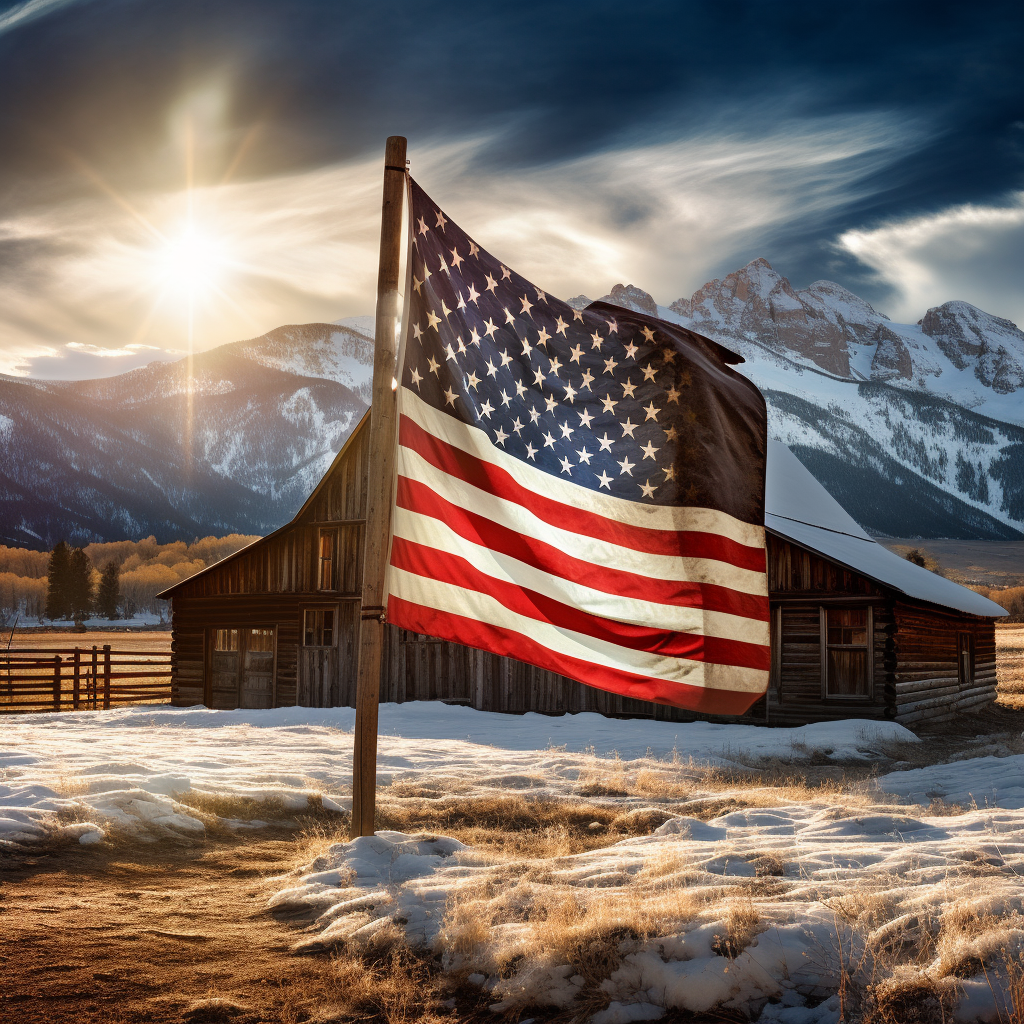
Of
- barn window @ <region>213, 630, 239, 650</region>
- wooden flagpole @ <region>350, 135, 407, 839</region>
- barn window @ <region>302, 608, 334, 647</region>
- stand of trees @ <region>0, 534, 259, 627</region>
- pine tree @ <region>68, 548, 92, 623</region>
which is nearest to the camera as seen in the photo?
wooden flagpole @ <region>350, 135, 407, 839</region>

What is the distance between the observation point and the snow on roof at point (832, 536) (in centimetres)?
1880

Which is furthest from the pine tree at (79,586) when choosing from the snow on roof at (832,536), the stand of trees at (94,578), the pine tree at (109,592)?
the snow on roof at (832,536)

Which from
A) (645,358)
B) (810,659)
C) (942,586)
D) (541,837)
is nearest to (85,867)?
(541,837)

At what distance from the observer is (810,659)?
18203 millimetres

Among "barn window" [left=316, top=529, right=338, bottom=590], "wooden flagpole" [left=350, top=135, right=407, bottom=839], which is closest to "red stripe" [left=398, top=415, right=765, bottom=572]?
"wooden flagpole" [left=350, top=135, right=407, bottom=839]

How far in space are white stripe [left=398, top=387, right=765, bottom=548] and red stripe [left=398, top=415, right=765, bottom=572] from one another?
1.3 inches

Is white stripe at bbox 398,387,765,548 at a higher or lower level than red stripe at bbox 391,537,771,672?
higher

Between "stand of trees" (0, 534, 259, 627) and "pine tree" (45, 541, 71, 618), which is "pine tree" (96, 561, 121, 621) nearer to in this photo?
"stand of trees" (0, 534, 259, 627)

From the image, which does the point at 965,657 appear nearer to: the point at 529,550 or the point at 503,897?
the point at 529,550

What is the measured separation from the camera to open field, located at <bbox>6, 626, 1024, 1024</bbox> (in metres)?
3.67

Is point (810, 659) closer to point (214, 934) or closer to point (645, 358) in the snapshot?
point (645, 358)

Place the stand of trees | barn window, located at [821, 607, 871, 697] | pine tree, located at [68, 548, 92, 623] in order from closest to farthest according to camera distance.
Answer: barn window, located at [821, 607, 871, 697] → the stand of trees → pine tree, located at [68, 548, 92, 623]

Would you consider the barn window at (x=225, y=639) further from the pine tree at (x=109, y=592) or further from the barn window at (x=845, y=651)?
the pine tree at (x=109, y=592)

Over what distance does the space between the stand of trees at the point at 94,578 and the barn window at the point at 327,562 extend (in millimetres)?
93458
